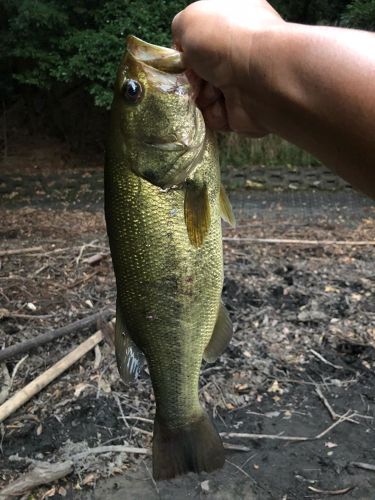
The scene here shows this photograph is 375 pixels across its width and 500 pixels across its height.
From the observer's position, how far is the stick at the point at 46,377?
11.7ft

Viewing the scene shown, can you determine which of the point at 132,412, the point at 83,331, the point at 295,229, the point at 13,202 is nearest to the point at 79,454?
the point at 132,412

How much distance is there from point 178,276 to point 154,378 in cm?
42

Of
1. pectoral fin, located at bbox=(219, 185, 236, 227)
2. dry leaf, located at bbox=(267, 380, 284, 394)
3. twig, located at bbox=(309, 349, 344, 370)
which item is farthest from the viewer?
twig, located at bbox=(309, 349, 344, 370)

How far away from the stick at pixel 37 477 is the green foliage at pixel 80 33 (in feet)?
27.3

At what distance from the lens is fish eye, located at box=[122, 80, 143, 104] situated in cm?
179

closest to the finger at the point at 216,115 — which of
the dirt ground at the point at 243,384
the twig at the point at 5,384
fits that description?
the dirt ground at the point at 243,384

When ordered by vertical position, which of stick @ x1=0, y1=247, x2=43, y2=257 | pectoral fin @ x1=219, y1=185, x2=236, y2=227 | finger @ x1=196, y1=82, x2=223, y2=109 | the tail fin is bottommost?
stick @ x1=0, y1=247, x2=43, y2=257

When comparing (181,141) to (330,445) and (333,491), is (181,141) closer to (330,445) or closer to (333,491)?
(333,491)

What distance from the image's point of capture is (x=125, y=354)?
6.53 ft

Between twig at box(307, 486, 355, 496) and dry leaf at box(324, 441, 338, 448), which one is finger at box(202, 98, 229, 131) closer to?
twig at box(307, 486, 355, 496)

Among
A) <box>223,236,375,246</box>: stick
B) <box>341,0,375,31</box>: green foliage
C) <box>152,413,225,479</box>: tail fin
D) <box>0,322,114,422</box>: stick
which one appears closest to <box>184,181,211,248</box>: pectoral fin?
<box>152,413,225,479</box>: tail fin

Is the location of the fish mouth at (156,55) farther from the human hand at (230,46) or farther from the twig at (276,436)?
the twig at (276,436)

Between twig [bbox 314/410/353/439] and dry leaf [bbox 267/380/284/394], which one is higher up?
twig [bbox 314/410/353/439]

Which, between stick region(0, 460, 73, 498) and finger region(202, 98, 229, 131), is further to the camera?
stick region(0, 460, 73, 498)
